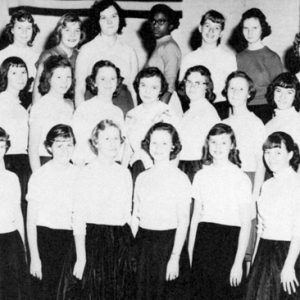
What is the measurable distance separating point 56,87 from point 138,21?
2.77 m

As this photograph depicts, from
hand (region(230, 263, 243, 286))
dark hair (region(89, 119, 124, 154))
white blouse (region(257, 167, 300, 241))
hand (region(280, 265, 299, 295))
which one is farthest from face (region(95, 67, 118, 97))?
hand (region(280, 265, 299, 295))

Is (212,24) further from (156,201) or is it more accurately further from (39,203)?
(39,203)

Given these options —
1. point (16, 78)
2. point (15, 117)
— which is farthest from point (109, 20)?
point (15, 117)

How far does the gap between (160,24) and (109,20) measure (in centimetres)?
48

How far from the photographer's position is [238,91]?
3.90m

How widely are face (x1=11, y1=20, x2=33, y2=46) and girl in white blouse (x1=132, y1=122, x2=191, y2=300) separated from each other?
1759mm

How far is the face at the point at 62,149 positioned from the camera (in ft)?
11.7

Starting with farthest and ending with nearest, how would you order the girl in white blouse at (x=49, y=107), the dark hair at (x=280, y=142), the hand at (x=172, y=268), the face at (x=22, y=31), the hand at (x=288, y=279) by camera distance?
the face at (x=22, y=31) < the girl in white blouse at (x=49, y=107) < the dark hair at (x=280, y=142) < the hand at (x=172, y=268) < the hand at (x=288, y=279)

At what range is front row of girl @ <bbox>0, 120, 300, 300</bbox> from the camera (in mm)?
3385

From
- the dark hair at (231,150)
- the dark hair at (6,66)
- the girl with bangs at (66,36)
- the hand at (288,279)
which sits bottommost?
the hand at (288,279)

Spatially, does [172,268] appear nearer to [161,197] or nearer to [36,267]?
[161,197]

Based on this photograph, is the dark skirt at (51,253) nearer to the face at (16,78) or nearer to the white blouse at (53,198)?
the white blouse at (53,198)

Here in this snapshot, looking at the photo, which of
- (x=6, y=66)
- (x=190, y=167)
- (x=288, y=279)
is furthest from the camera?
(x=6, y=66)

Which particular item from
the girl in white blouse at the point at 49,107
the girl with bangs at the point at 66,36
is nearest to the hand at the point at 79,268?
the girl in white blouse at the point at 49,107
